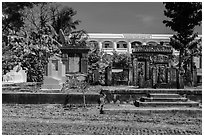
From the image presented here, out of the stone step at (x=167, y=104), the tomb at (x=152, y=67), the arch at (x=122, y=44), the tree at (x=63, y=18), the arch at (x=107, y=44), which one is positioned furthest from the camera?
the arch at (x=122, y=44)

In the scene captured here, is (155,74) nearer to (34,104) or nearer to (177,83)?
(177,83)

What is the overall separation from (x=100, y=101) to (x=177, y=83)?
3.66 metres

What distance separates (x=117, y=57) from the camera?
123ft

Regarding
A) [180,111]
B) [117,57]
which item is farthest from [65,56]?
Result: [117,57]

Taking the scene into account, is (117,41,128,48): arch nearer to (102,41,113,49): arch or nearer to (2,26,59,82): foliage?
(102,41,113,49): arch

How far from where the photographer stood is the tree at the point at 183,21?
74.5ft

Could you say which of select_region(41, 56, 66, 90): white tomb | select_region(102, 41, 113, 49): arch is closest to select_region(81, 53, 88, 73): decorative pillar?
select_region(41, 56, 66, 90): white tomb

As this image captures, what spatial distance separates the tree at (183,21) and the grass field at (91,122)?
14.5m

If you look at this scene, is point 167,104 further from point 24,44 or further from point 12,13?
point 24,44

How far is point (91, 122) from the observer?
6809 millimetres

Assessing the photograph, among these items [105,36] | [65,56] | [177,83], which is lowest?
[177,83]

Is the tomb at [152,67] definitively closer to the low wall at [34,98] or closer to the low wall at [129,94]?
the low wall at [129,94]

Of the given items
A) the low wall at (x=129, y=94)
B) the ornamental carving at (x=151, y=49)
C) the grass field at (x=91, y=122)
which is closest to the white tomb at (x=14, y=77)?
the ornamental carving at (x=151, y=49)

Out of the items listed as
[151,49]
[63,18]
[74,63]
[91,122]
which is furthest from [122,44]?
[91,122]
